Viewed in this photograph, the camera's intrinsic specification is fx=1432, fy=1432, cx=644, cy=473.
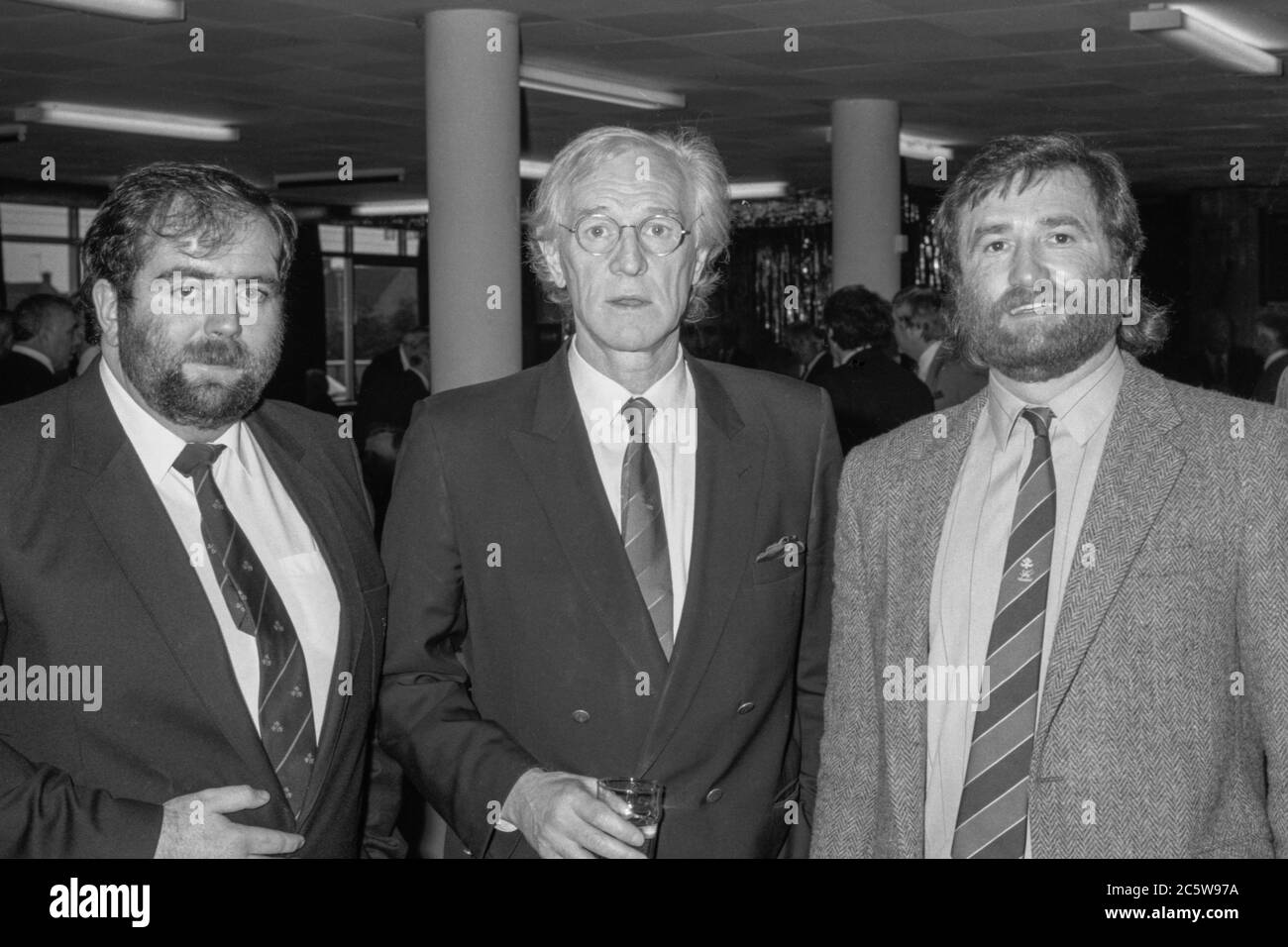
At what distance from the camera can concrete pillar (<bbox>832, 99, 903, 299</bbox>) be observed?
995 centimetres

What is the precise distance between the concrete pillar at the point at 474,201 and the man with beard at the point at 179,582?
5258 mm

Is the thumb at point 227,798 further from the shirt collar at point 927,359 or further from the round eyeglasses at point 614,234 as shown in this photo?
the shirt collar at point 927,359

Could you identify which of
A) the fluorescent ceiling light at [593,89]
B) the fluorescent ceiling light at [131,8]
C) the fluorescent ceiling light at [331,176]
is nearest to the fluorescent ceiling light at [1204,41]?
the fluorescent ceiling light at [593,89]

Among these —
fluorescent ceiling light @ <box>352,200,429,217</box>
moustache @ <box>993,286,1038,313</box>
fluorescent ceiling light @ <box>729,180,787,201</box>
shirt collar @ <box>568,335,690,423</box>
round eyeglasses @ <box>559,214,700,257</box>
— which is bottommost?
shirt collar @ <box>568,335,690,423</box>

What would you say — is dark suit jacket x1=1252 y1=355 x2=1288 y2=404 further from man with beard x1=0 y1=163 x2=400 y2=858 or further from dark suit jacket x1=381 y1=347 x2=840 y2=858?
man with beard x1=0 y1=163 x2=400 y2=858

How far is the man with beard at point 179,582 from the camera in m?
1.75

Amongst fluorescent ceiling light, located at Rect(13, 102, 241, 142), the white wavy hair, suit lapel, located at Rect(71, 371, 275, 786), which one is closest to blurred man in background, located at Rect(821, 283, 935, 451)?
the white wavy hair

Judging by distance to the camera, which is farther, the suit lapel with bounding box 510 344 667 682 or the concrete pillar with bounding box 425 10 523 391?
the concrete pillar with bounding box 425 10 523 391

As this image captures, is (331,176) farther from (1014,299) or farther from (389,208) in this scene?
(1014,299)

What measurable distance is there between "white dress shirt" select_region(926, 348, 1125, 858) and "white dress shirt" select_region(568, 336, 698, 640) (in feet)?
1.19

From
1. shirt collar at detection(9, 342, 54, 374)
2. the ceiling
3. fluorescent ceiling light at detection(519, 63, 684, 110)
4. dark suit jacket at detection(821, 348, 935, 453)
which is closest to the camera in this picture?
dark suit jacket at detection(821, 348, 935, 453)

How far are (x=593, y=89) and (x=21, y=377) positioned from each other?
377cm

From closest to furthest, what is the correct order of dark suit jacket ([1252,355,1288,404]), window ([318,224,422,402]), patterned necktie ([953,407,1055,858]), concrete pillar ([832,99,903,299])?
patterned necktie ([953,407,1055,858]), dark suit jacket ([1252,355,1288,404]), concrete pillar ([832,99,903,299]), window ([318,224,422,402])

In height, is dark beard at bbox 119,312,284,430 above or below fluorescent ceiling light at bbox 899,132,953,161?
below
